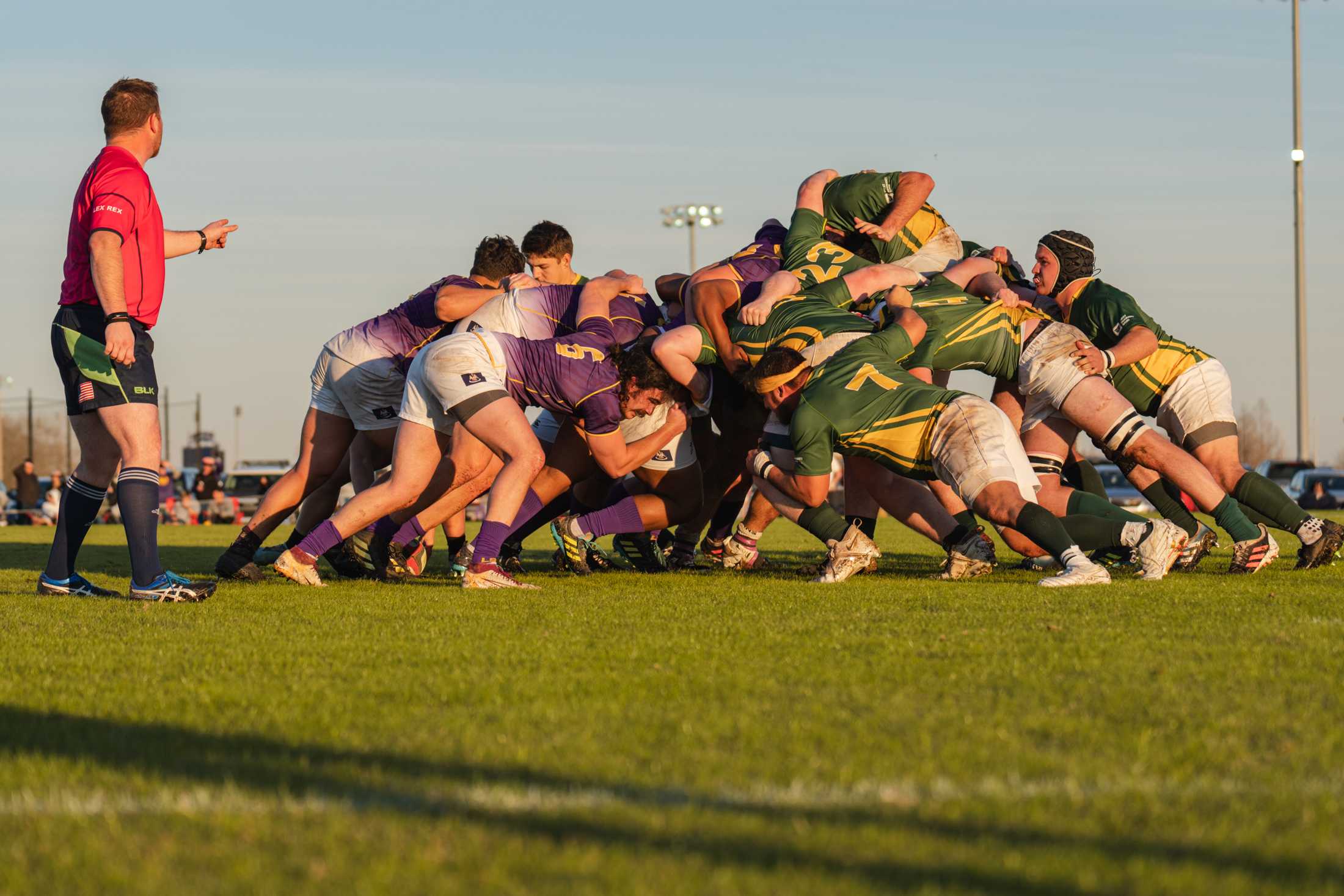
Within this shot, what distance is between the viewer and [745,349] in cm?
797

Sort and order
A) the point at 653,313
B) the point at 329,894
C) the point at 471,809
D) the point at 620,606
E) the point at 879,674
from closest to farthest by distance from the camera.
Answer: the point at 329,894
the point at 471,809
the point at 879,674
the point at 620,606
the point at 653,313

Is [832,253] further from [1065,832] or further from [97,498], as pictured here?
[1065,832]

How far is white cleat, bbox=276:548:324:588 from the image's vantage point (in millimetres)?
7812

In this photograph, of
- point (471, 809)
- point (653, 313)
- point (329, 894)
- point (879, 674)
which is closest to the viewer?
point (329, 894)

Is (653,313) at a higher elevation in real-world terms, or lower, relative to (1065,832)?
higher

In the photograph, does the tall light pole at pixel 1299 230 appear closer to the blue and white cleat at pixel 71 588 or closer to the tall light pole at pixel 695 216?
the tall light pole at pixel 695 216

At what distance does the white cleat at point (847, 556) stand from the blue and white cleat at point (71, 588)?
12.6 feet

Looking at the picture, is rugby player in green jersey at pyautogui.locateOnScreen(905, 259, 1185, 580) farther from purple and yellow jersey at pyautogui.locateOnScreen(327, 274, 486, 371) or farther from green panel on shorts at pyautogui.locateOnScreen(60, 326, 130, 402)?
green panel on shorts at pyautogui.locateOnScreen(60, 326, 130, 402)

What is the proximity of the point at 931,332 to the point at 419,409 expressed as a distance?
300 cm

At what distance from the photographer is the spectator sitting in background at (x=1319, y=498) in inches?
1448

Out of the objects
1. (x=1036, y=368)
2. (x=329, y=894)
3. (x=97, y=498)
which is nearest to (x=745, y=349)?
Result: (x=1036, y=368)

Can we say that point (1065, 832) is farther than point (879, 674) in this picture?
No

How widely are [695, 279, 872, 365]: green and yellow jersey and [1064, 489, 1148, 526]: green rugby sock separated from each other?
1561 mm

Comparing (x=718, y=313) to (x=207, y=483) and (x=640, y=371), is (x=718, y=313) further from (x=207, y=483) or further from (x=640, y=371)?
(x=207, y=483)
